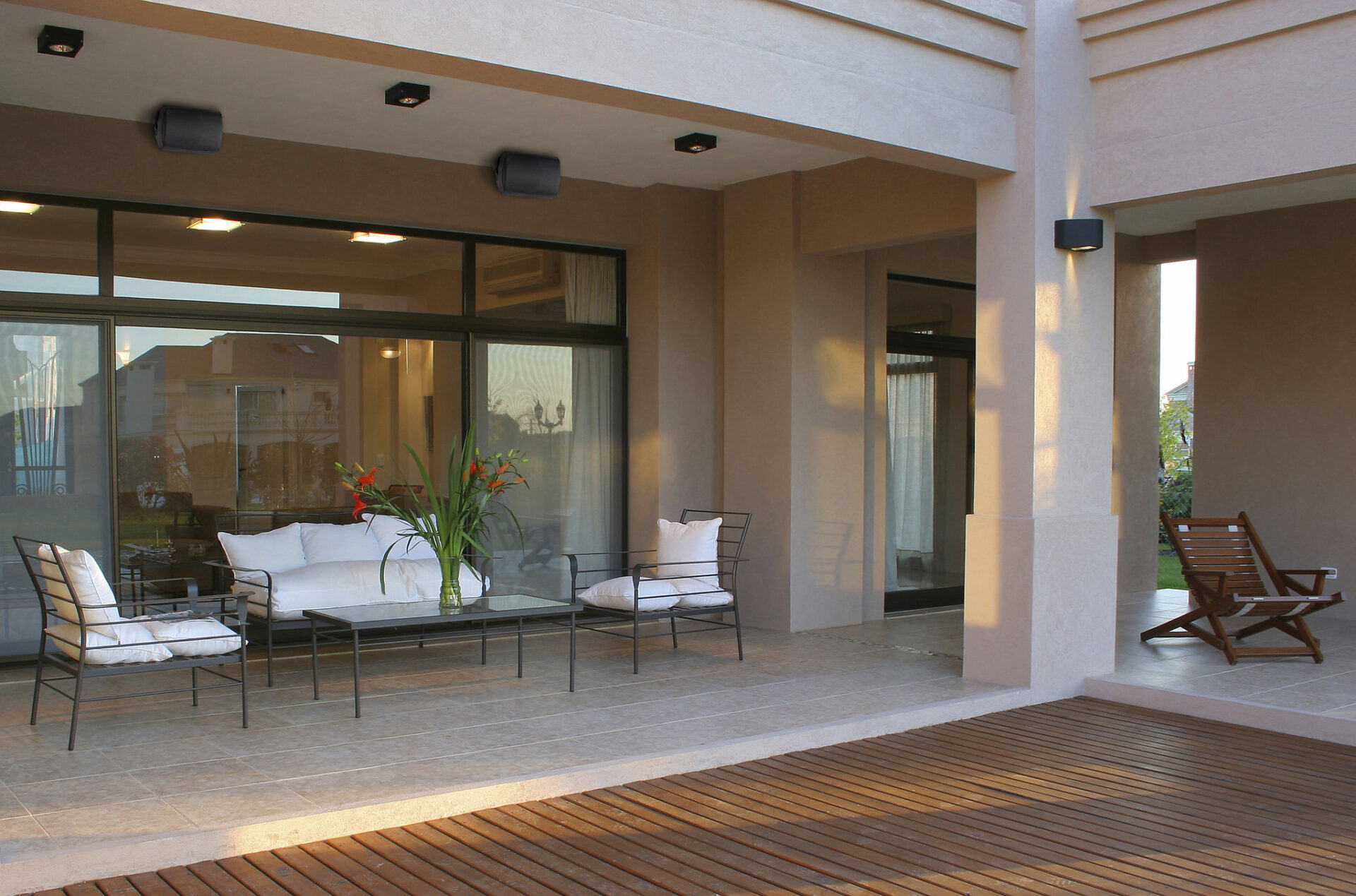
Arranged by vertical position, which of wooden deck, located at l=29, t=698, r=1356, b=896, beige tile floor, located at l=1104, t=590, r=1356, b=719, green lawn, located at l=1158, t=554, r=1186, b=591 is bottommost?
green lawn, located at l=1158, t=554, r=1186, b=591

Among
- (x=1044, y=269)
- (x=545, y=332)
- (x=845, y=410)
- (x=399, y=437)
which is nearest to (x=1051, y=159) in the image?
(x=1044, y=269)

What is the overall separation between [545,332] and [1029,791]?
497 cm

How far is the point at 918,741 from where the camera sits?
527 cm

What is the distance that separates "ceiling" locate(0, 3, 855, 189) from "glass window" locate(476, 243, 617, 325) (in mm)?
692

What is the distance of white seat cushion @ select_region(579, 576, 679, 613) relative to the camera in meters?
6.62

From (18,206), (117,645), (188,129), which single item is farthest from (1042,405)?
(18,206)

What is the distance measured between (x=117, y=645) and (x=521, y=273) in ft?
13.8

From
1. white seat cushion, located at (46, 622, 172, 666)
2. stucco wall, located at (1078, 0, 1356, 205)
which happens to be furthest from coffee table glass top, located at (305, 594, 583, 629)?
stucco wall, located at (1078, 0, 1356, 205)

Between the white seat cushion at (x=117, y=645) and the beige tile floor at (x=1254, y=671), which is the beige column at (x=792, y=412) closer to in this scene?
the beige tile floor at (x=1254, y=671)

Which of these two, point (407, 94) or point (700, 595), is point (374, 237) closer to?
point (407, 94)

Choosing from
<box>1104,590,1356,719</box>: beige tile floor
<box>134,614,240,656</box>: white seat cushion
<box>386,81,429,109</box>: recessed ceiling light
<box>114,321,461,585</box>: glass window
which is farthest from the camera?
<box>114,321,461,585</box>: glass window

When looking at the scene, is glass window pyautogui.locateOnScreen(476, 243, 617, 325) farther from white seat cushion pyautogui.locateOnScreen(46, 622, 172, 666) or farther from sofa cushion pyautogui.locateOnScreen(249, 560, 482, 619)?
white seat cushion pyautogui.locateOnScreen(46, 622, 172, 666)

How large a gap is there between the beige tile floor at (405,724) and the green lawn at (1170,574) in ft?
19.8

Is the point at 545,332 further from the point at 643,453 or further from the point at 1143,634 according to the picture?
the point at 1143,634
